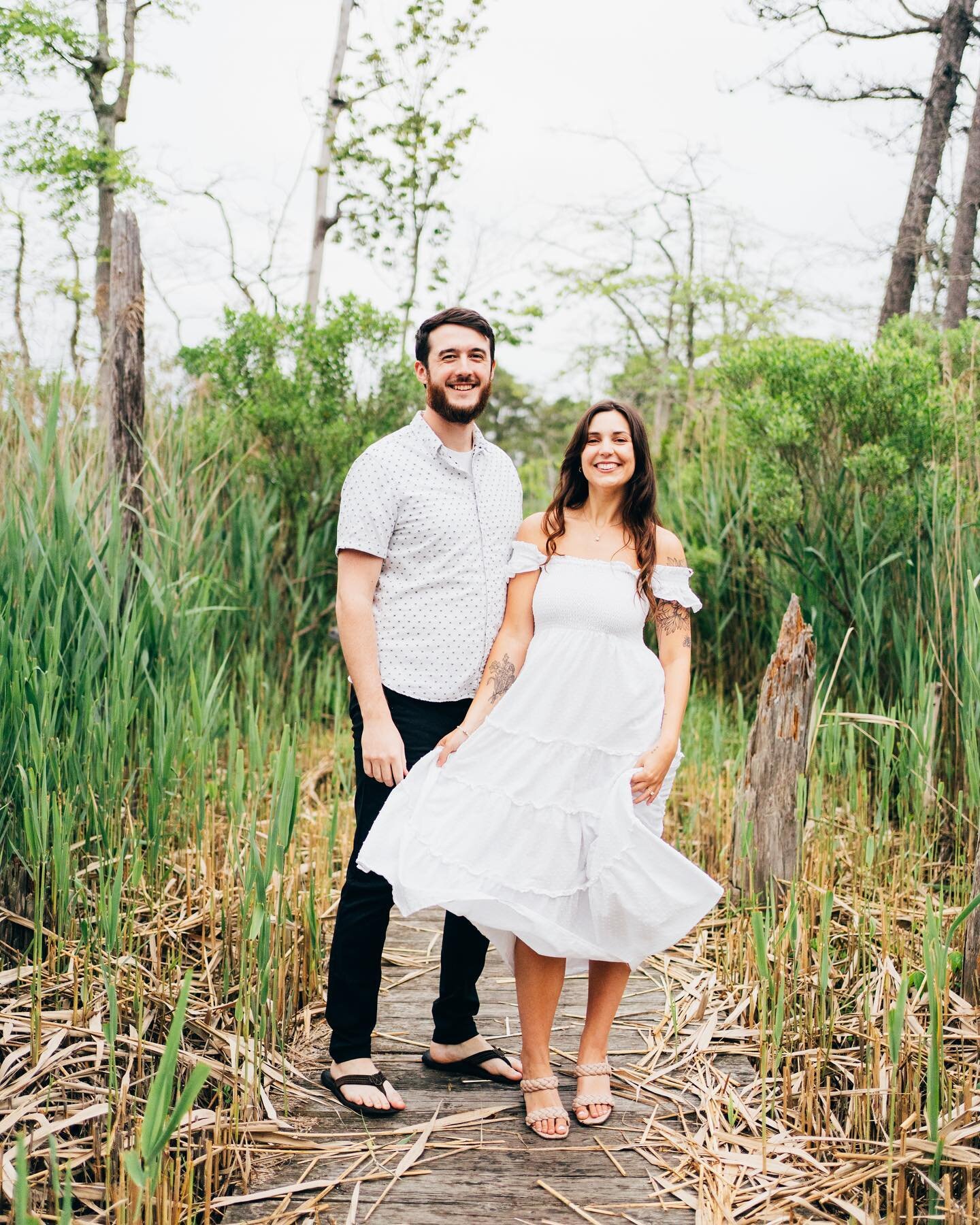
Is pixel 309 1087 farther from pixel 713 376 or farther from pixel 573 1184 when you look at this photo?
pixel 713 376

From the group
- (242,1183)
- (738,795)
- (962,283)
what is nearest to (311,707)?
(738,795)

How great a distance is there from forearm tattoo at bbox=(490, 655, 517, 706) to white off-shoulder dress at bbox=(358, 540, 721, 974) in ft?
0.14

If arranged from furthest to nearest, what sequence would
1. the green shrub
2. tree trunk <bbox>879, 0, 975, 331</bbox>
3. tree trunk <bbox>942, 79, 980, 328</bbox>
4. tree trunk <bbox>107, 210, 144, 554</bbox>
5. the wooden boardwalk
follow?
tree trunk <bbox>879, 0, 975, 331</bbox> → tree trunk <bbox>942, 79, 980, 328</bbox> → the green shrub → tree trunk <bbox>107, 210, 144, 554</bbox> → the wooden boardwalk

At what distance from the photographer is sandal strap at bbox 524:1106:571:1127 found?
2.25 m

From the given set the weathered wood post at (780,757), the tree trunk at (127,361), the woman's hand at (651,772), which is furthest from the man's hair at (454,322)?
the tree trunk at (127,361)

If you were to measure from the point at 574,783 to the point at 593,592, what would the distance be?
17.4 inches

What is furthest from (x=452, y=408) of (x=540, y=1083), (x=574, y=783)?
(x=540, y=1083)

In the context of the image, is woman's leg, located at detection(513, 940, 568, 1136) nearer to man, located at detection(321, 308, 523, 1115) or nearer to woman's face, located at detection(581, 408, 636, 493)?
man, located at detection(321, 308, 523, 1115)

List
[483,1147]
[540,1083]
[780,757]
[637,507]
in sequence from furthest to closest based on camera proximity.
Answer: [780,757] < [637,507] < [540,1083] < [483,1147]

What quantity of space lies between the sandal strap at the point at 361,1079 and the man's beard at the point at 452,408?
1549 millimetres

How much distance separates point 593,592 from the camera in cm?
242

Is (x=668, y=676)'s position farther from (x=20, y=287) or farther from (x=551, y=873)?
(x=20, y=287)

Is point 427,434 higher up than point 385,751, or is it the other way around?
point 427,434

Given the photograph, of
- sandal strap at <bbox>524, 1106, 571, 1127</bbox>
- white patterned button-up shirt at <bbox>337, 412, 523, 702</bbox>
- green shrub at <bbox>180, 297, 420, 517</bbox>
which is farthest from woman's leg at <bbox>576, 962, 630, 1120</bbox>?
green shrub at <bbox>180, 297, 420, 517</bbox>
